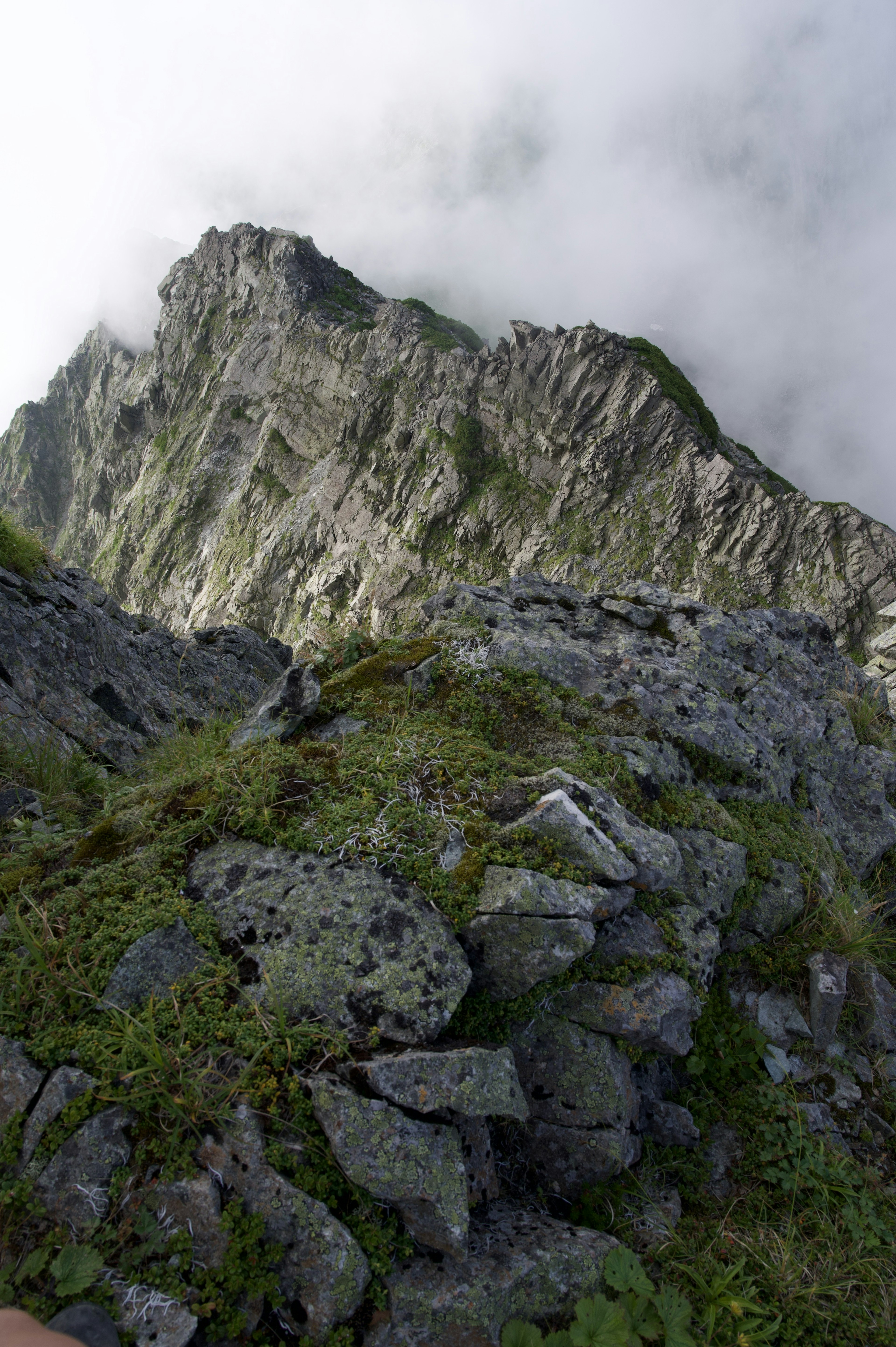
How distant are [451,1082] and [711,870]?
3.43 m

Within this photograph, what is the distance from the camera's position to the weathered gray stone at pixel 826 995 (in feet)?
16.7

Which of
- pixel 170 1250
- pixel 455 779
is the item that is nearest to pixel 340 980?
pixel 170 1250

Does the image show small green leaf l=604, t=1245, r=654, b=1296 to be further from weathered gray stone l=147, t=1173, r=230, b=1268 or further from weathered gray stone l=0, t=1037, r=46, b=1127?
weathered gray stone l=0, t=1037, r=46, b=1127

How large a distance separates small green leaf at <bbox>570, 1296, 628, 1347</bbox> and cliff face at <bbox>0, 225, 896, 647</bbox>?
14.7 meters

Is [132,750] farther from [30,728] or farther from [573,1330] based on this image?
[573,1330]

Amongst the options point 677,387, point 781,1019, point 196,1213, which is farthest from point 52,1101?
point 677,387

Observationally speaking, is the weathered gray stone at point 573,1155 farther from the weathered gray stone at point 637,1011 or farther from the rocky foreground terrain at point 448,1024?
the weathered gray stone at point 637,1011

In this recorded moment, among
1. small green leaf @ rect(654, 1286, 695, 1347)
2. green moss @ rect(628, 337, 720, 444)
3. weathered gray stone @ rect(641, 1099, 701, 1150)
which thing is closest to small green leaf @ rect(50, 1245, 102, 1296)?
small green leaf @ rect(654, 1286, 695, 1347)

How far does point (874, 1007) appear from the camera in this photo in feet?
17.5

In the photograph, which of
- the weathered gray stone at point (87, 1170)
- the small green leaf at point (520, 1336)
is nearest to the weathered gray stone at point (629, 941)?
the small green leaf at point (520, 1336)

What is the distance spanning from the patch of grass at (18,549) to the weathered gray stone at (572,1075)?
38.8ft

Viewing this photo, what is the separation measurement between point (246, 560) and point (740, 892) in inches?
2462

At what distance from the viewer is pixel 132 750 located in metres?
9.18

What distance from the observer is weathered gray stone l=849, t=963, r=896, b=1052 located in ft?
17.1
